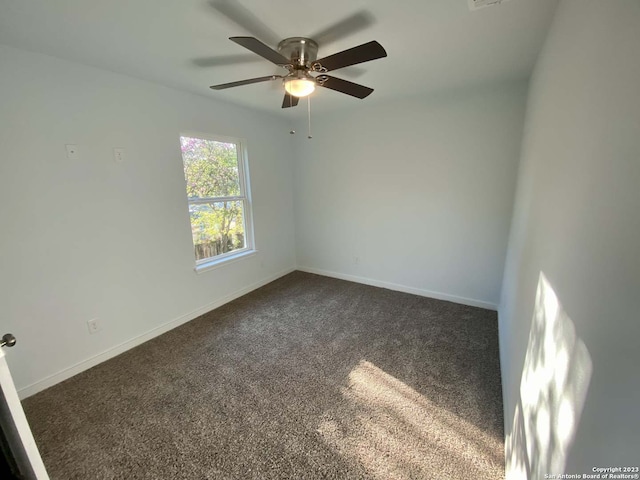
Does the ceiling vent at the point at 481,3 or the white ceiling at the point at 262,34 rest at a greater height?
the white ceiling at the point at 262,34

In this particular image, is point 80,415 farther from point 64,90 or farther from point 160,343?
point 64,90

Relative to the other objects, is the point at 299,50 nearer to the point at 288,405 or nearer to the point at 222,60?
the point at 222,60

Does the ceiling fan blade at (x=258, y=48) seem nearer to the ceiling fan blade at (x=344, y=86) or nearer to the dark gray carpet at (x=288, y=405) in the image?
the ceiling fan blade at (x=344, y=86)

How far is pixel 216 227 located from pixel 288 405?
223 cm

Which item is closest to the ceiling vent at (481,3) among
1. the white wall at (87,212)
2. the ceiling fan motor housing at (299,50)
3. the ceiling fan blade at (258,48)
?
the ceiling fan motor housing at (299,50)

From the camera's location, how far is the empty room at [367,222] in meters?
0.81

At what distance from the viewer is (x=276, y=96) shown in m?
2.88

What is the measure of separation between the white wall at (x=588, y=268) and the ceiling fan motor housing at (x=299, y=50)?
51.6 inches

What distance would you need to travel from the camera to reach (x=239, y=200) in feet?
11.6

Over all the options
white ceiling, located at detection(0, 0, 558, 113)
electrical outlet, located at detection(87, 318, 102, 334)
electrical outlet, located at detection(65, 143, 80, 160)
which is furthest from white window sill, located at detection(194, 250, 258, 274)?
white ceiling, located at detection(0, 0, 558, 113)

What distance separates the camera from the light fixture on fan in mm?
1756

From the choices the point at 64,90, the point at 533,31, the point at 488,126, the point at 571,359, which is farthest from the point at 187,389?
the point at 488,126

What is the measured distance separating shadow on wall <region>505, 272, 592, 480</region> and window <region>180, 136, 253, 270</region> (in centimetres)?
303

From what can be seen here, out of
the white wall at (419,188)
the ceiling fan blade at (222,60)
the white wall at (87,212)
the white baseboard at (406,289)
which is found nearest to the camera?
the white wall at (87,212)
